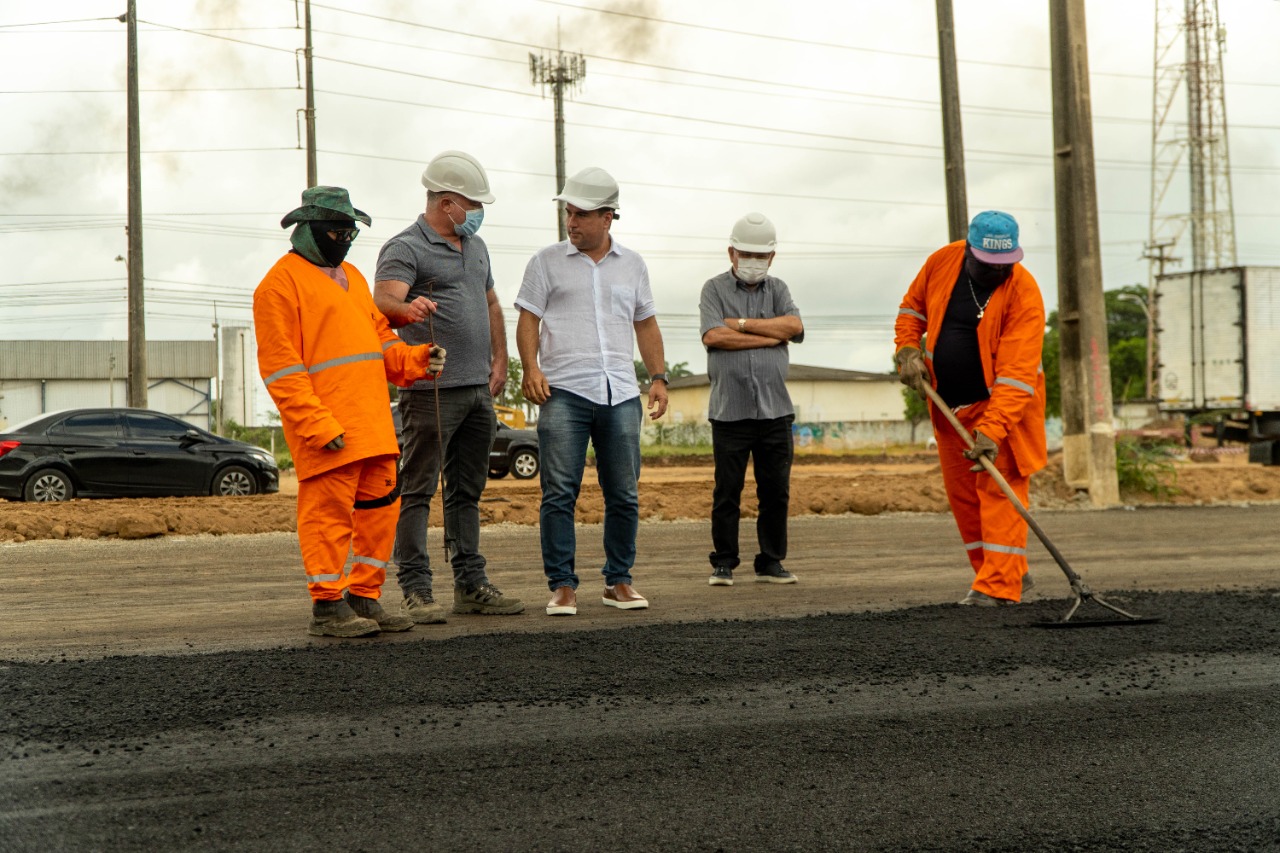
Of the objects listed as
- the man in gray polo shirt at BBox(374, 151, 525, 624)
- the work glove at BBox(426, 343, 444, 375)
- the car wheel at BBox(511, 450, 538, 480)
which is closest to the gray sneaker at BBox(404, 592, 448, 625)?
the man in gray polo shirt at BBox(374, 151, 525, 624)

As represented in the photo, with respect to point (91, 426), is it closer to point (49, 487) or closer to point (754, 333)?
point (49, 487)

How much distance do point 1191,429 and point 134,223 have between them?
23730 millimetres

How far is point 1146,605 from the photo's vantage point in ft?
21.9

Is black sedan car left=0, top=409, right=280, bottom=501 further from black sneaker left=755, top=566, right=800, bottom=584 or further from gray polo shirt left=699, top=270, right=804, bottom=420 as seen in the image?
black sneaker left=755, top=566, right=800, bottom=584

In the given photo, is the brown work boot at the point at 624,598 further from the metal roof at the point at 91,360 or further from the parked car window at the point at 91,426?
the metal roof at the point at 91,360

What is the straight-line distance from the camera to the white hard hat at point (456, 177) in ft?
20.8

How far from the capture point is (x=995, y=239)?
6.77 meters

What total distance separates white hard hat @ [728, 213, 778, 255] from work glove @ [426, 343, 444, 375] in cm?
272

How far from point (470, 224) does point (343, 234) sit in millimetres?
811

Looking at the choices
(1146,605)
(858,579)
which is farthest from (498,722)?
(858,579)

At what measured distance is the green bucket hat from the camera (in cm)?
Answer: 575

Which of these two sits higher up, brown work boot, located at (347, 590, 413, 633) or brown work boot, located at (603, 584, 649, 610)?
brown work boot, located at (347, 590, 413, 633)

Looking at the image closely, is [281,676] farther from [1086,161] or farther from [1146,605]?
[1086,161]

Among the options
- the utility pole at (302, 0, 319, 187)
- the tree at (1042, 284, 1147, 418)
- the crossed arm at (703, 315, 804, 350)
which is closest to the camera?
the crossed arm at (703, 315, 804, 350)
